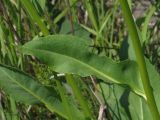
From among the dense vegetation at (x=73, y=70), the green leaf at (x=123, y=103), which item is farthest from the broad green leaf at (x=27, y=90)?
the green leaf at (x=123, y=103)

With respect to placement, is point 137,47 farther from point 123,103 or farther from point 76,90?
point 123,103

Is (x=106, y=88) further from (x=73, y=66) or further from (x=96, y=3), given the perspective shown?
(x=96, y=3)

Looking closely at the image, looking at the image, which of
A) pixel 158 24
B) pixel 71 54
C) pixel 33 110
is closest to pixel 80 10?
pixel 158 24

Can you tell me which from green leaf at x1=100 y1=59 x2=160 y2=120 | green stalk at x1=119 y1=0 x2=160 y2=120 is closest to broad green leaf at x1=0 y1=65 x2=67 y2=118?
green leaf at x1=100 y1=59 x2=160 y2=120

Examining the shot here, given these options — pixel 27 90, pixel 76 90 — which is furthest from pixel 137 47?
pixel 27 90

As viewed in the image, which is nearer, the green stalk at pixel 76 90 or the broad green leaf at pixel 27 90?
the green stalk at pixel 76 90

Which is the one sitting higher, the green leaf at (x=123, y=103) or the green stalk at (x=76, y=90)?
the green stalk at (x=76, y=90)

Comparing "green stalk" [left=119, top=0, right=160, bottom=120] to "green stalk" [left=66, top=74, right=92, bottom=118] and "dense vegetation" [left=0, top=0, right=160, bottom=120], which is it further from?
"green stalk" [left=66, top=74, right=92, bottom=118]

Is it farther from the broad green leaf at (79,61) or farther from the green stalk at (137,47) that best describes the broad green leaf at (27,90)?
the green stalk at (137,47)
